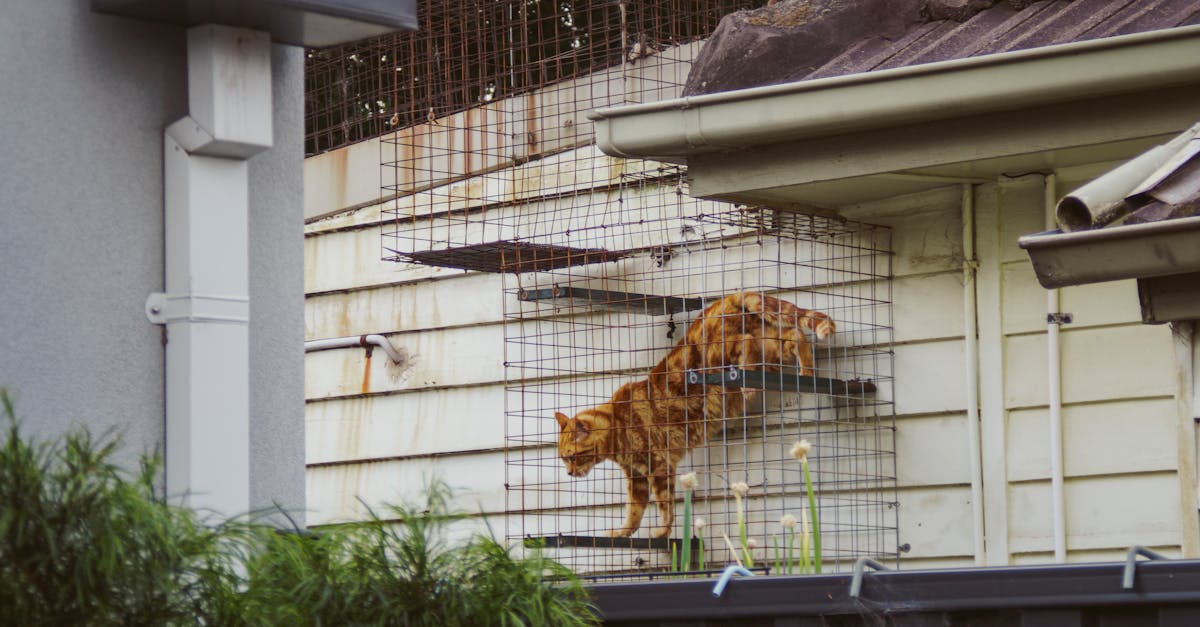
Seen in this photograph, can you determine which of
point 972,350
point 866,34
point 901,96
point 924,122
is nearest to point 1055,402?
point 972,350

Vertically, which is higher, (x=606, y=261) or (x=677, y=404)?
(x=606, y=261)

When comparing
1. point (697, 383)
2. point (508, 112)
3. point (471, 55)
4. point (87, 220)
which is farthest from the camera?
point (471, 55)

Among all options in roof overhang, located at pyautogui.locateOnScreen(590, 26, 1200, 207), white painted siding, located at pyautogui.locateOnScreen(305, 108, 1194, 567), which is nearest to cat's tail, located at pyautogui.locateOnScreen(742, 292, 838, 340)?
white painted siding, located at pyautogui.locateOnScreen(305, 108, 1194, 567)

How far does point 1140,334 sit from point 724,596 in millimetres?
2695

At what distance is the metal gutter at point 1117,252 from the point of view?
345 centimetres

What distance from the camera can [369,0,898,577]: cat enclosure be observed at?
5801 millimetres

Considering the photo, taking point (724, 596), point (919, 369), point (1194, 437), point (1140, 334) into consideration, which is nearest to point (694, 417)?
point (919, 369)

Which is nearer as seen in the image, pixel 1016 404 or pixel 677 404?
pixel 1016 404

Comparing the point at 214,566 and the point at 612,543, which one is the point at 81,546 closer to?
the point at 214,566

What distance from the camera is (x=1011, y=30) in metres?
5.05

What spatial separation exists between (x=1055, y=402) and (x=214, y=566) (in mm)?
3587

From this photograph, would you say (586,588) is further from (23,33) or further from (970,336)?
(970,336)

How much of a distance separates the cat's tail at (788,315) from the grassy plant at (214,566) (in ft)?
10.00

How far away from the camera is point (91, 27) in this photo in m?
3.50
